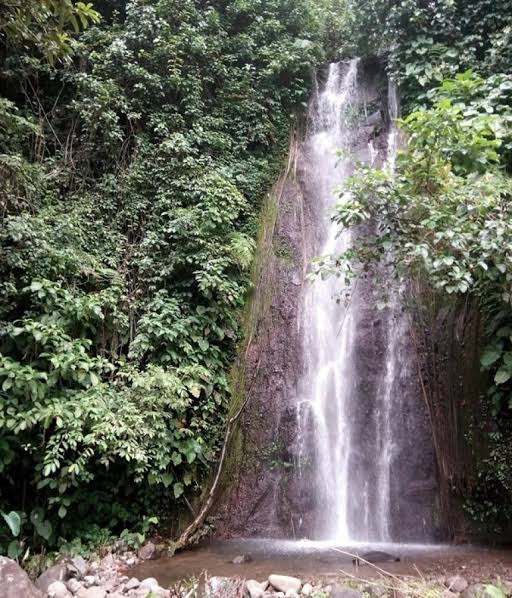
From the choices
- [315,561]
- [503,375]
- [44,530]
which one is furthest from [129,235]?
[503,375]

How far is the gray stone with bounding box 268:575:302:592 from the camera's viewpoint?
4.69 metres

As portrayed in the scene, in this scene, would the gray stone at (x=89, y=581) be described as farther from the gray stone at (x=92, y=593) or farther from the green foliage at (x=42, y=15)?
the green foliage at (x=42, y=15)

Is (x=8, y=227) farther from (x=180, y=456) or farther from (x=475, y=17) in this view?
(x=475, y=17)

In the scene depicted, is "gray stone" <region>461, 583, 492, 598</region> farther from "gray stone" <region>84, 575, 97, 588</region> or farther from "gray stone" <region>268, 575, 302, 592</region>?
"gray stone" <region>84, 575, 97, 588</region>

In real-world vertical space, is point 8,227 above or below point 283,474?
above

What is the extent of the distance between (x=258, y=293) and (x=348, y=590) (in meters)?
5.22

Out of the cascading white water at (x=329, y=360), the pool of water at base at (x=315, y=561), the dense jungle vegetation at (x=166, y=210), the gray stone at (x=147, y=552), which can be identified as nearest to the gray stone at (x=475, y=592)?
the pool of water at base at (x=315, y=561)

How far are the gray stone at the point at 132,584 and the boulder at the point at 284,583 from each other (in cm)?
145

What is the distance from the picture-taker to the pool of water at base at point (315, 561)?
5.09 metres

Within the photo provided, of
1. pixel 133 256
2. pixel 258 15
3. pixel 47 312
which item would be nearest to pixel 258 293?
pixel 133 256

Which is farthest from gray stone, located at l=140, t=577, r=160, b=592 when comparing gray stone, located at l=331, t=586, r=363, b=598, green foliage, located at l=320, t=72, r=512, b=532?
green foliage, located at l=320, t=72, r=512, b=532

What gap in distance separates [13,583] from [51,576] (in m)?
1.25

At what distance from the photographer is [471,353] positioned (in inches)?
270

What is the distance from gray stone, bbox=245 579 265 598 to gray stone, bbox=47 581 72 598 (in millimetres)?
1875
